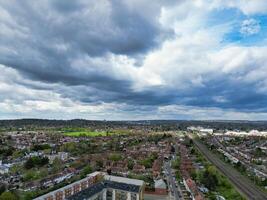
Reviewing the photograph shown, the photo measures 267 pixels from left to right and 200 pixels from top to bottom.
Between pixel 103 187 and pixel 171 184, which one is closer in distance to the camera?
pixel 103 187

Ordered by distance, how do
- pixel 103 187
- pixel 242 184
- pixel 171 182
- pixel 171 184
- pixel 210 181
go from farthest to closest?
A: 1. pixel 242 184
2. pixel 171 182
3. pixel 171 184
4. pixel 210 181
5. pixel 103 187

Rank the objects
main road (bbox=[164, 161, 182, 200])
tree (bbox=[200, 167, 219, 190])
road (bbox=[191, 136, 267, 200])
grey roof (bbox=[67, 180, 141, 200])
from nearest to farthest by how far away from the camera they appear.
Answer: grey roof (bbox=[67, 180, 141, 200]), main road (bbox=[164, 161, 182, 200]), road (bbox=[191, 136, 267, 200]), tree (bbox=[200, 167, 219, 190])

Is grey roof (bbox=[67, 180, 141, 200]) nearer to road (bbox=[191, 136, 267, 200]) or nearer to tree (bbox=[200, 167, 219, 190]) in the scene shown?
tree (bbox=[200, 167, 219, 190])

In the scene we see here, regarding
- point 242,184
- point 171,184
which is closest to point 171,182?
point 171,184

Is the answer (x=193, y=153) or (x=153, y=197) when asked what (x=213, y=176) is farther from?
(x=193, y=153)

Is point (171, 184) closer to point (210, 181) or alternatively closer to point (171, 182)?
point (171, 182)

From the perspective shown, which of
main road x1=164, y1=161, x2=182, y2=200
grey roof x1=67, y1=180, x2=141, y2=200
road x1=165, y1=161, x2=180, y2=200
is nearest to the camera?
grey roof x1=67, y1=180, x2=141, y2=200

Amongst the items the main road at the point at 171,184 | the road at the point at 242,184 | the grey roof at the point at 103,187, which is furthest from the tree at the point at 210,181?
the grey roof at the point at 103,187

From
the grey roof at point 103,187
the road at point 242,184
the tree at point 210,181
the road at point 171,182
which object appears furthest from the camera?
the tree at point 210,181

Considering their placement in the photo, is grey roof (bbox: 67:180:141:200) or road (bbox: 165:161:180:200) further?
road (bbox: 165:161:180:200)

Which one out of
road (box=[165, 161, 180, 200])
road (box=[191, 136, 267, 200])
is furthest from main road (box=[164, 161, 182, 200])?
road (box=[191, 136, 267, 200])

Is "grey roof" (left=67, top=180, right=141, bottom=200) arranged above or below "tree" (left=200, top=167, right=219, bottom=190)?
above

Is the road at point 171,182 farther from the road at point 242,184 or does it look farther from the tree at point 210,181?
the road at point 242,184
